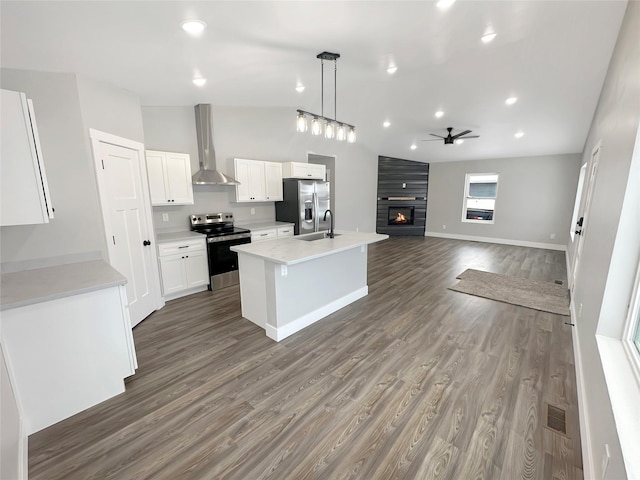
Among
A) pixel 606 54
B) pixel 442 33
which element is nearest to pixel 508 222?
pixel 606 54

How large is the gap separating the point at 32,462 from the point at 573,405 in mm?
3573

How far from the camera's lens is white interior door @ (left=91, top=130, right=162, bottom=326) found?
270 cm

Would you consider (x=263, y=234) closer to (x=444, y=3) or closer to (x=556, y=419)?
(x=444, y=3)

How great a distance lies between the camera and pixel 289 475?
59.8 inches

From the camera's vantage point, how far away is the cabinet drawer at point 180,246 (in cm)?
368

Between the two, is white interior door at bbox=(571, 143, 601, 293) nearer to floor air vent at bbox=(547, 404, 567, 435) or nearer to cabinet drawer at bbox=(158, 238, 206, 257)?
floor air vent at bbox=(547, 404, 567, 435)

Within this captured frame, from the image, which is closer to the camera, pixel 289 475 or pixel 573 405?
pixel 289 475

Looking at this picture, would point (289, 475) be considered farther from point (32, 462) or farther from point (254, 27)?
point (254, 27)

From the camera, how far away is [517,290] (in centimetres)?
427

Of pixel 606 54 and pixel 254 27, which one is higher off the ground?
pixel 606 54

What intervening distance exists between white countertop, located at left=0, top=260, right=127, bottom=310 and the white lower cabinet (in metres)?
1.34

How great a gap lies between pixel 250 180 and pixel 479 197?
6991 millimetres

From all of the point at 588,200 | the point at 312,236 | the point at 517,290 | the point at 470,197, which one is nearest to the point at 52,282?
the point at 312,236

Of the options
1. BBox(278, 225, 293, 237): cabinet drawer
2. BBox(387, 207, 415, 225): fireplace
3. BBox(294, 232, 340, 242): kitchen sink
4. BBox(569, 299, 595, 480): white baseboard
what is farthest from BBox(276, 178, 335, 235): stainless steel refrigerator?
BBox(569, 299, 595, 480): white baseboard
